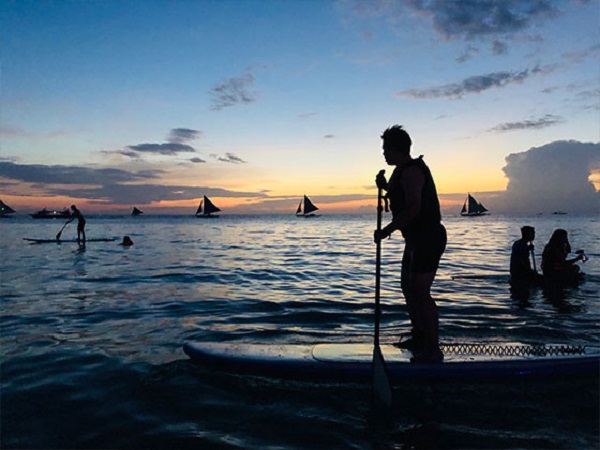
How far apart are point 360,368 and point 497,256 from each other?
18.9m

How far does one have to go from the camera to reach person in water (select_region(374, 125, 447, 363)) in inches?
184

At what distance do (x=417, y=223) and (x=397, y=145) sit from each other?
3.16 feet

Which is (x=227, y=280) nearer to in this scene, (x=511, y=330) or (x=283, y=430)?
(x=511, y=330)

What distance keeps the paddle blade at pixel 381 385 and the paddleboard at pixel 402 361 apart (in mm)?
390

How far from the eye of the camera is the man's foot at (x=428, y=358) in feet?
16.1

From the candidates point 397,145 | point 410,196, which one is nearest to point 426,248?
point 410,196

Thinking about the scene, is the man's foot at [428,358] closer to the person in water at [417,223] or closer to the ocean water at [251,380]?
the person in water at [417,223]

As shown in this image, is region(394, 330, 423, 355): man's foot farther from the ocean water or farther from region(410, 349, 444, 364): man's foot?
the ocean water

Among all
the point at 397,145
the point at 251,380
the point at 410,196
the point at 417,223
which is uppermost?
the point at 397,145

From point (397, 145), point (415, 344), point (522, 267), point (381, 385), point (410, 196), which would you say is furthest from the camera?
point (522, 267)

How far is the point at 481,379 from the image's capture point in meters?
4.82

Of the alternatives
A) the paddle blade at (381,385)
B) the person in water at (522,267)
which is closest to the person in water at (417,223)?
the paddle blade at (381,385)

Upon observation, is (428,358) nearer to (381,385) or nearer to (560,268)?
(381,385)

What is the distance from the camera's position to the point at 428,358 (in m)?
4.96
